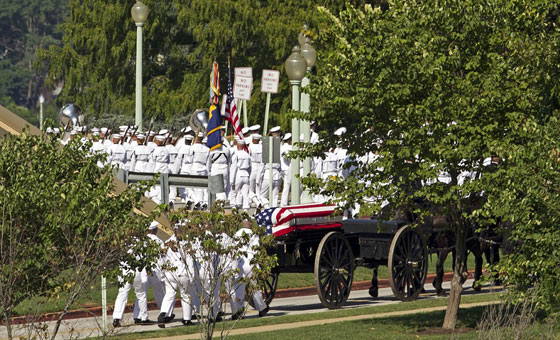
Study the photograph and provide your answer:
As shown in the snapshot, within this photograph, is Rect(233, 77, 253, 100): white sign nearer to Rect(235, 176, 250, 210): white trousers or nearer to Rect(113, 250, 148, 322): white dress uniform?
Rect(235, 176, 250, 210): white trousers

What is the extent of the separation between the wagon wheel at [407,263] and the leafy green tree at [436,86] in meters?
4.33

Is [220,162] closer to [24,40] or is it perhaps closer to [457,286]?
[457,286]

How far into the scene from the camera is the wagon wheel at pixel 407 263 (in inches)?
796

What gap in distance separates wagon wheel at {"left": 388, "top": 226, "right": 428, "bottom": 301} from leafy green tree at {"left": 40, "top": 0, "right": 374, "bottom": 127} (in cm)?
2362

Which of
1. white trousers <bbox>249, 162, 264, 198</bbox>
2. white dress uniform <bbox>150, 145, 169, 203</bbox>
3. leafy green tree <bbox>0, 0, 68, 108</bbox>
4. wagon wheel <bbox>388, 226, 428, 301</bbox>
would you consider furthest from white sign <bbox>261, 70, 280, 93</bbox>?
leafy green tree <bbox>0, 0, 68, 108</bbox>

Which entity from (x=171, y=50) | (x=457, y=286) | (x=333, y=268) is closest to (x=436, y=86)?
(x=457, y=286)

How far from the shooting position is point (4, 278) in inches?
427

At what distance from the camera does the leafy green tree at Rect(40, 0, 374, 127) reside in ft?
151

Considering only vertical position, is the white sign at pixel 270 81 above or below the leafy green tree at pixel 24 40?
below

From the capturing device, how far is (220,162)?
96.1 ft

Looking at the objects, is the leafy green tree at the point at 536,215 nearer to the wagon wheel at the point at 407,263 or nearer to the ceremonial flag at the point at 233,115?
the wagon wheel at the point at 407,263

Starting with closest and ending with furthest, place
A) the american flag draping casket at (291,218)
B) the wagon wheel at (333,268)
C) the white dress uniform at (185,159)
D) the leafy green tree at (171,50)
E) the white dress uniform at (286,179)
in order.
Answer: the american flag draping casket at (291,218) → the wagon wheel at (333,268) → the white dress uniform at (185,159) → the white dress uniform at (286,179) → the leafy green tree at (171,50)

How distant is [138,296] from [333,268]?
3.40 meters

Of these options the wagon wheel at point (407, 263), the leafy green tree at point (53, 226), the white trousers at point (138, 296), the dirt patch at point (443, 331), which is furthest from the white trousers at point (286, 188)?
the leafy green tree at point (53, 226)
